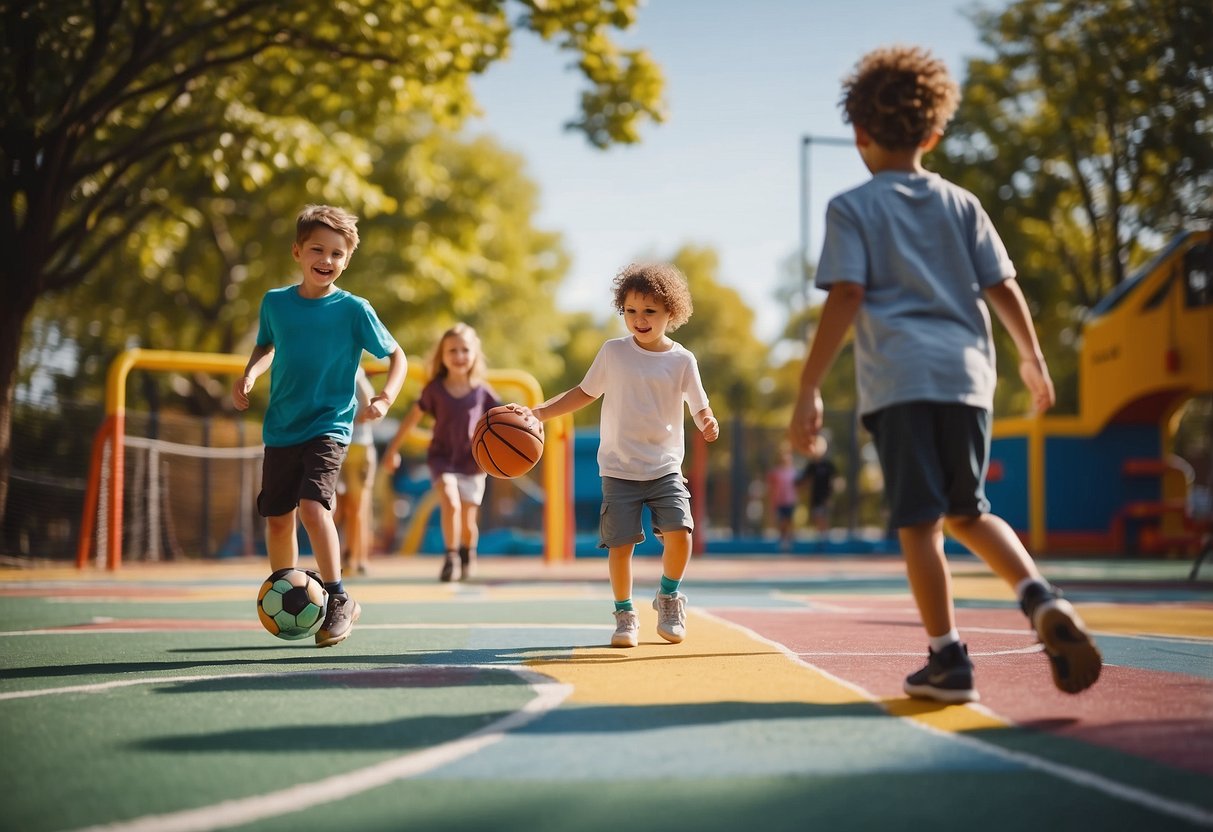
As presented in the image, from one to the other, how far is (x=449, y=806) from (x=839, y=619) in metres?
4.67

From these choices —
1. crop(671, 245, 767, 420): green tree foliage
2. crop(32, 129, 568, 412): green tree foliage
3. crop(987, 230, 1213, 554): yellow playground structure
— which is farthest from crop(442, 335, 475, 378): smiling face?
crop(671, 245, 767, 420): green tree foliage

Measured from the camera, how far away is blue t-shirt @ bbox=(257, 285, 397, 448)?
17.0ft

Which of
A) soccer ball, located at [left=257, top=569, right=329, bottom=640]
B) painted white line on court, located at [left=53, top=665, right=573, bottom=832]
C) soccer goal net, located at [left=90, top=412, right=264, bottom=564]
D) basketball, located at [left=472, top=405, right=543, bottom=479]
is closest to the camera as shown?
painted white line on court, located at [left=53, top=665, right=573, bottom=832]

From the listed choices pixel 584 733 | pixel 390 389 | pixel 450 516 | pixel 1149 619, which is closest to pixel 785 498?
pixel 450 516

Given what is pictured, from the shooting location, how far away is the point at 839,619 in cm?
670

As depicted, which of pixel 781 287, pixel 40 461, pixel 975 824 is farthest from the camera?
pixel 781 287

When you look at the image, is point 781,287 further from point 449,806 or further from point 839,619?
point 449,806

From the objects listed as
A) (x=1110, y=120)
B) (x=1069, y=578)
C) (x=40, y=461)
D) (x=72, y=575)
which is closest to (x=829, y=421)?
(x=1110, y=120)

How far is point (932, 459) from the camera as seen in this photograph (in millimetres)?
3580

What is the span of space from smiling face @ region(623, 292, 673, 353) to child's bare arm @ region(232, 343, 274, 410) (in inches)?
64.9

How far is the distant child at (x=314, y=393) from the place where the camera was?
516 cm

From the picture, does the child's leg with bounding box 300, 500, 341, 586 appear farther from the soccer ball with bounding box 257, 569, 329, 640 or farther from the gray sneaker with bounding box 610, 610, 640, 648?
the gray sneaker with bounding box 610, 610, 640, 648

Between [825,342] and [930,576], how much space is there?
0.80 m

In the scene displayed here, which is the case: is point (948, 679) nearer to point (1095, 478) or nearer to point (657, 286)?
point (657, 286)
